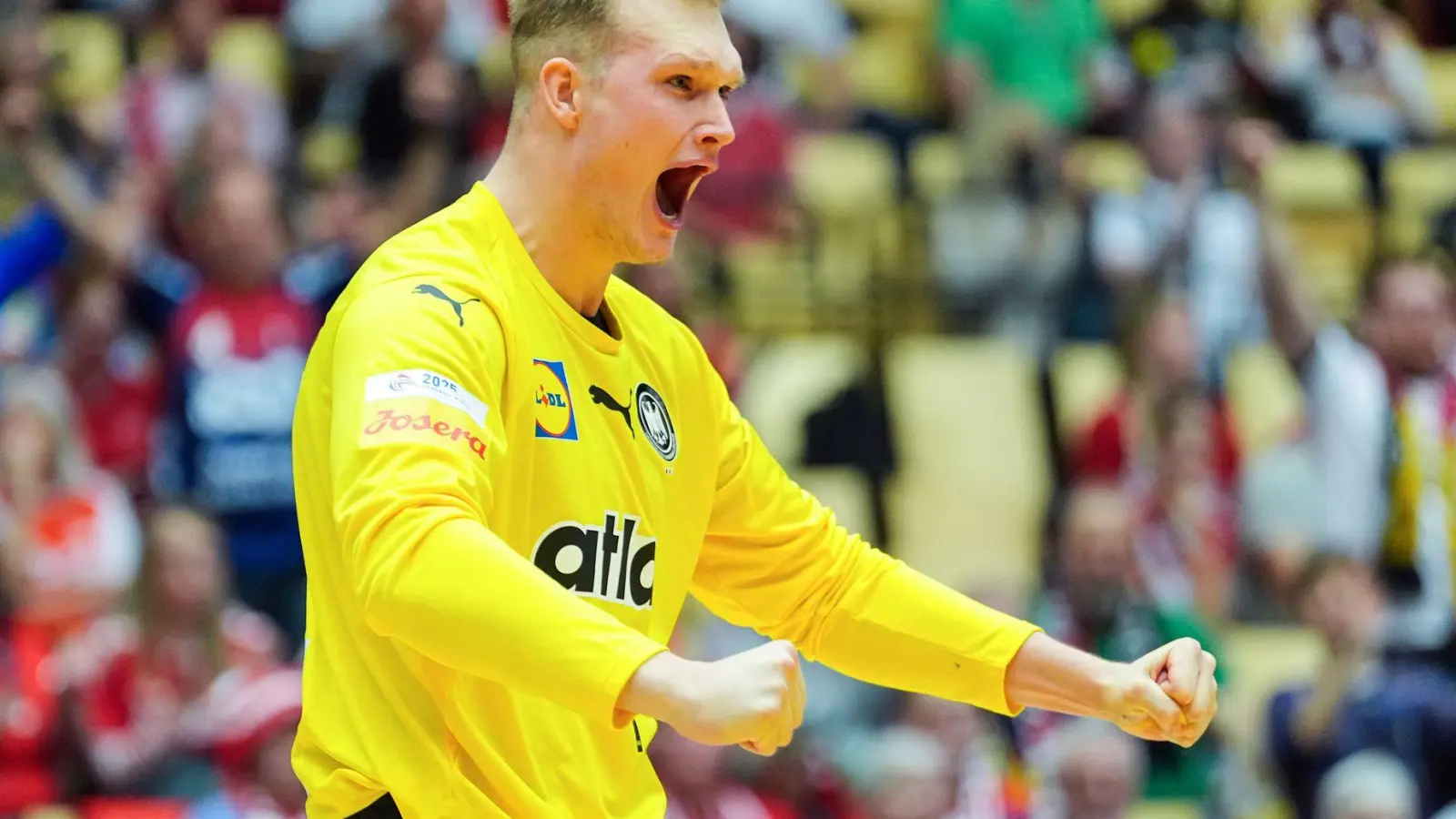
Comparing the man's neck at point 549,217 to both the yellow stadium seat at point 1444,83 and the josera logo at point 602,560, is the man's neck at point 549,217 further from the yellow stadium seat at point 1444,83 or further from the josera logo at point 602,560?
the yellow stadium seat at point 1444,83

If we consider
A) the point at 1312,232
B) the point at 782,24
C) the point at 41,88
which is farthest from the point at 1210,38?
the point at 41,88

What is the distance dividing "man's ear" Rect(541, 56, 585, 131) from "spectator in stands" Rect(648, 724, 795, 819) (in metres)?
4.35

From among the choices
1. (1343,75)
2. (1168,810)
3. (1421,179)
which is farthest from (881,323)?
(1421,179)

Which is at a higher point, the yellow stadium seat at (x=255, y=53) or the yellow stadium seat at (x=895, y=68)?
the yellow stadium seat at (x=255, y=53)

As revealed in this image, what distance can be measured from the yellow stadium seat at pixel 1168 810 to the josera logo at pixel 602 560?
4.81 meters

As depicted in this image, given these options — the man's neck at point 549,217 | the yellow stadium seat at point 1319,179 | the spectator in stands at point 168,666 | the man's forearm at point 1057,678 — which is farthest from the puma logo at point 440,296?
the yellow stadium seat at point 1319,179

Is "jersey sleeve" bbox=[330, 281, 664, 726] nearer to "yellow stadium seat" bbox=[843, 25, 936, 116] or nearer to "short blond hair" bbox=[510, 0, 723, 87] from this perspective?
"short blond hair" bbox=[510, 0, 723, 87]

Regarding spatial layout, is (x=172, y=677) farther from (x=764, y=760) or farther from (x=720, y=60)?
(x=720, y=60)

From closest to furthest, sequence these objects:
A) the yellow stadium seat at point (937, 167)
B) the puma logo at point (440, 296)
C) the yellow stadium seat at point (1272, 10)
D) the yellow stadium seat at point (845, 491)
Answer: the puma logo at point (440, 296), the yellow stadium seat at point (845, 491), the yellow stadium seat at point (937, 167), the yellow stadium seat at point (1272, 10)

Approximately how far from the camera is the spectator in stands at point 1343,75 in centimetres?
1165

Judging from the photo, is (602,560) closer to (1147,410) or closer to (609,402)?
(609,402)

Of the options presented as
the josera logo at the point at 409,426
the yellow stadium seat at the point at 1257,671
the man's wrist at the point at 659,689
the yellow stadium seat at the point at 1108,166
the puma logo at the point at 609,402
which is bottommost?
the yellow stadium seat at the point at 1257,671

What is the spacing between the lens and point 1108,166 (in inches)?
429

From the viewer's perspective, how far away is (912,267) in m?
10.4
